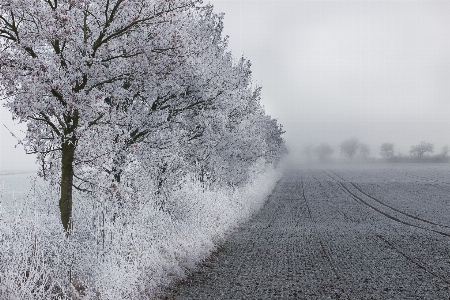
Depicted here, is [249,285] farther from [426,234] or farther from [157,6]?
[426,234]

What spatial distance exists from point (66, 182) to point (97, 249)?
9.07 ft

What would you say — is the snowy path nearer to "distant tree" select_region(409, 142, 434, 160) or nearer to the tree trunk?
the tree trunk

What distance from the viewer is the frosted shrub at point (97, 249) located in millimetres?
6742

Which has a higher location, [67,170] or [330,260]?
[67,170]

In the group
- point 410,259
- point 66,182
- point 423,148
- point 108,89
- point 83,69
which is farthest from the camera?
point 423,148

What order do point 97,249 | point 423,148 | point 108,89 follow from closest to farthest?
point 97,249, point 108,89, point 423,148

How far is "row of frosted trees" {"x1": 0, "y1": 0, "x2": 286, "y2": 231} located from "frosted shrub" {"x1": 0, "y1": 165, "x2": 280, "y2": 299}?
0.65m

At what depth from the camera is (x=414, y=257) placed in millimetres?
12906

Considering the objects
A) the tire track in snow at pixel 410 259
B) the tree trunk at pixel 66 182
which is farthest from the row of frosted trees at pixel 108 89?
the tire track in snow at pixel 410 259

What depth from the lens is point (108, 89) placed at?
1142 cm

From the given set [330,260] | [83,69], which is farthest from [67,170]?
[330,260]

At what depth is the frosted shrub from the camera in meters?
6.74

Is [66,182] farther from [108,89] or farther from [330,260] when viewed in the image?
[330,260]

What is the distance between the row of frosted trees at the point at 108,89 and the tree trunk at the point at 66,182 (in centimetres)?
3
